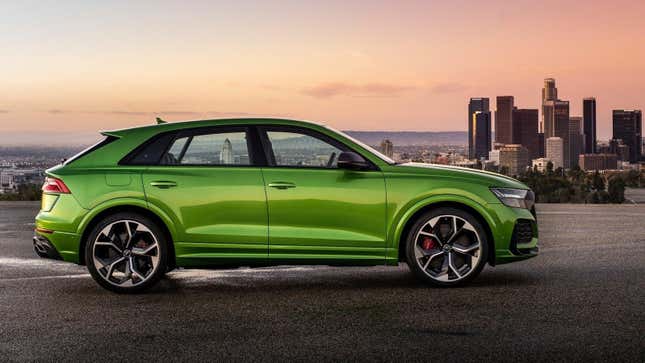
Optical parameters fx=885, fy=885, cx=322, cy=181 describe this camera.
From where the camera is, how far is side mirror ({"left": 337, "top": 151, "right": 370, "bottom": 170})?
25.9 feet

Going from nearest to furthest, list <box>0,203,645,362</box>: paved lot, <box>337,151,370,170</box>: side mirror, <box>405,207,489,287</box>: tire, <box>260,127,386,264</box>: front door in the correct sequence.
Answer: <box>0,203,645,362</box>: paved lot → <box>337,151,370,170</box>: side mirror → <box>260,127,386,264</box>: front door → <box>405,207,489,287</box>: tire

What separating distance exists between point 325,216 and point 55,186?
2549 mm

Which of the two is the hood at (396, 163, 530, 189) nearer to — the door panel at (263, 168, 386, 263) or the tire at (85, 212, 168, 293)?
the door panel at (263, 168, 386, 263)

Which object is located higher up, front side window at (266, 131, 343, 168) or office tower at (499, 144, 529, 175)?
front side window at (266, 131, 343, 168)

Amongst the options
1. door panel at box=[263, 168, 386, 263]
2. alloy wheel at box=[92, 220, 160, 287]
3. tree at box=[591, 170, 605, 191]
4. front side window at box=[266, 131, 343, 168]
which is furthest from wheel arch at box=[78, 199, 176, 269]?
tree at box=[591, 170, 605, 191]

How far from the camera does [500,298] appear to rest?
25.1ft

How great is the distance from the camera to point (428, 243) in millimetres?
8164

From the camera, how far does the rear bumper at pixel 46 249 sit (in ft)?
27.0

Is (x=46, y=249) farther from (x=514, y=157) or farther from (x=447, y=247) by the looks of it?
(x=514, y=157)

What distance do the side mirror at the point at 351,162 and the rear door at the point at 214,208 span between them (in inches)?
29.9

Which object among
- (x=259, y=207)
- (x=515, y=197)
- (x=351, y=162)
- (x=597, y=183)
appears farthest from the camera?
(x=597, y=183)

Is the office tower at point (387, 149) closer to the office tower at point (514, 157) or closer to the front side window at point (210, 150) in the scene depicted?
the front side window at point (210, 150)

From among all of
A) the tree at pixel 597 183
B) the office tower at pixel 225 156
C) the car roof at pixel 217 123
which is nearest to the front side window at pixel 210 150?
the office tower at pixel 225 156

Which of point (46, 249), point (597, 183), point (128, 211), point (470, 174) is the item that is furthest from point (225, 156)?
point (597, 183)
